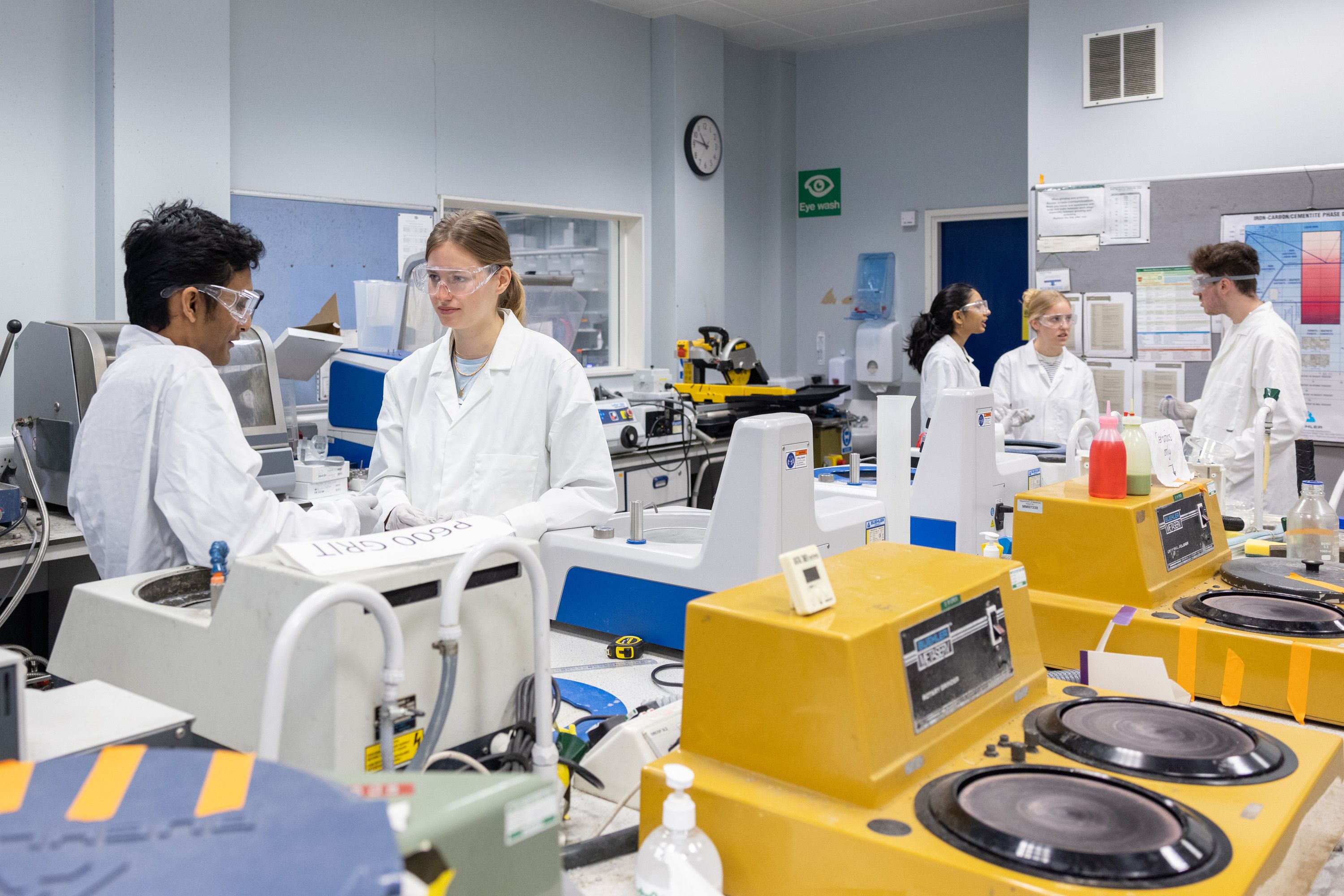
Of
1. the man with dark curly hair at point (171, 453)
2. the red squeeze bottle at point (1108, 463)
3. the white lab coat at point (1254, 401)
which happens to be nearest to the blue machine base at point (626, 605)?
the man with dark curly hair at point (171, 453)

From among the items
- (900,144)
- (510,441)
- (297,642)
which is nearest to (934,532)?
(510,441)

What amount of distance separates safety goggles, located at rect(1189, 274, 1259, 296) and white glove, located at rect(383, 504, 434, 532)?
9.11ft

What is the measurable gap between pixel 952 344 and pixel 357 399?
7.92 feet

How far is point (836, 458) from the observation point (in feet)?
13.0

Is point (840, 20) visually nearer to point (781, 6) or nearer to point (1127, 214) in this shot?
point (781, 6)

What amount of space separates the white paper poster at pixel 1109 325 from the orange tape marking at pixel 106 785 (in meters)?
4.43

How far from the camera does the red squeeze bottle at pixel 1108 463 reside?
5.91 feet

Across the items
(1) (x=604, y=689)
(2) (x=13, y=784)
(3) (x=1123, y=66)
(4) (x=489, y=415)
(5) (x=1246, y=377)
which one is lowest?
(1) (x=604, y=689)

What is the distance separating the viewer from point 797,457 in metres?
1.71

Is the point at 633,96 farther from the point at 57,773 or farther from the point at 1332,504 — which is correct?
the point at 57,773

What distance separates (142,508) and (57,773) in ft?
3.85

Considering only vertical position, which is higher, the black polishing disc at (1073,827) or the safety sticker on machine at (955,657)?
the safety sticker on machine at (955,657)

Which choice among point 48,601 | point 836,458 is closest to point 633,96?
point 836,458

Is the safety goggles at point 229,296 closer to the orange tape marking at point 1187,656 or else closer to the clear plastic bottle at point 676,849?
the clear plastic bottle at point 676,849
